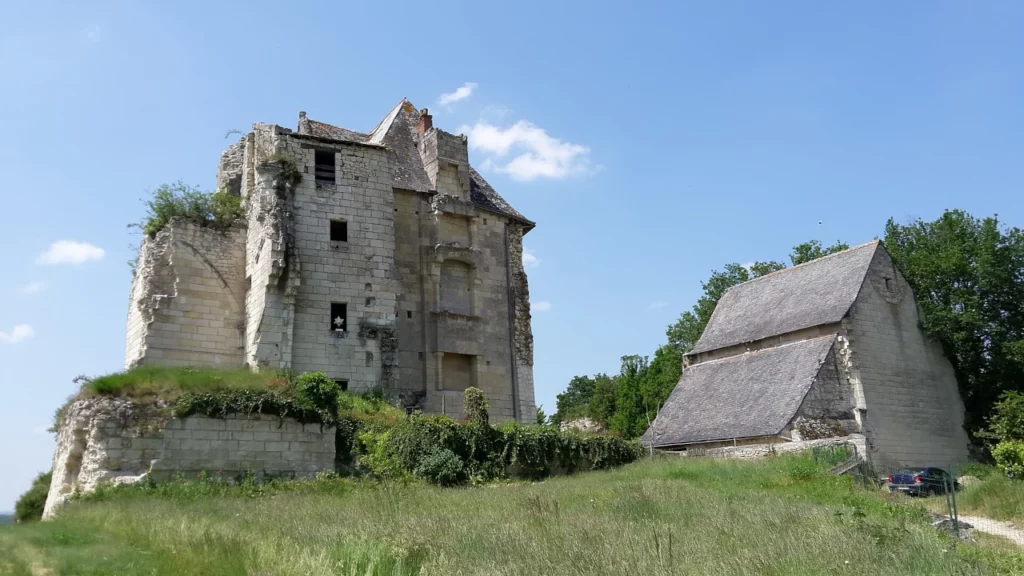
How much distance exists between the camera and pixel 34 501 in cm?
1855

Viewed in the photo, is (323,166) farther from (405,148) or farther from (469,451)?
(469,451)

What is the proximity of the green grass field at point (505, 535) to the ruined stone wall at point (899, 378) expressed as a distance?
864cm

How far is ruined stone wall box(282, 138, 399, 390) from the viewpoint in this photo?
63.5 feet

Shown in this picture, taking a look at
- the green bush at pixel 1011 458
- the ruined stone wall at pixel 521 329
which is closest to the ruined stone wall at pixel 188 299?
the ruined stone wall at pixel 521 329

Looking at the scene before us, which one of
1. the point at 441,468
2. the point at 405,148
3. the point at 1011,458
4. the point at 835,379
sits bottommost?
the point at 1011,458

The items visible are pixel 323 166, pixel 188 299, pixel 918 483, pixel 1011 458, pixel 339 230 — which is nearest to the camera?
pixel 918 483

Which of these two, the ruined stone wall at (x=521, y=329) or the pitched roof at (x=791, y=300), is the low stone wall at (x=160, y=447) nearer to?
the ruined stone wall at (x=521, y=329)

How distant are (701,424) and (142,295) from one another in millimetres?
14773

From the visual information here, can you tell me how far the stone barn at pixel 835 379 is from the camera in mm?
19828

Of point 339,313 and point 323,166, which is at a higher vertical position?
point 323,166

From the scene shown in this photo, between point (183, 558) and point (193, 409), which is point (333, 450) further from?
point (183, 558)

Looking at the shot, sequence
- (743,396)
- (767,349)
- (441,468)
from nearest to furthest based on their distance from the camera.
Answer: (441,468)
(743,396)
(767,349)

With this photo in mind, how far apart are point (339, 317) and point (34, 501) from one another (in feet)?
26.8

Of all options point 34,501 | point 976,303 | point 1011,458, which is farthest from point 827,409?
point 34,501
